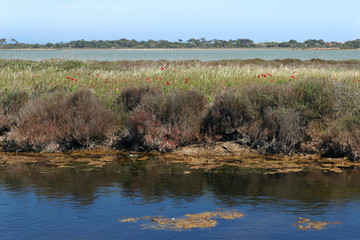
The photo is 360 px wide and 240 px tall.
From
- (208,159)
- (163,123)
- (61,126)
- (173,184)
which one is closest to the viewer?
(173,184)

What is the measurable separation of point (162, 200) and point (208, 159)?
351 cm

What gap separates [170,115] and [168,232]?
6288 mm

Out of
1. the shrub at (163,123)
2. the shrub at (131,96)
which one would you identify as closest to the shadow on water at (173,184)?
the shrub at (163,123)

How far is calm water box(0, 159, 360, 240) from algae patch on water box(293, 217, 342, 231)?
99mm

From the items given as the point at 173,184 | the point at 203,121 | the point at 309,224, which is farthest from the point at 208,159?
the point at 309,224

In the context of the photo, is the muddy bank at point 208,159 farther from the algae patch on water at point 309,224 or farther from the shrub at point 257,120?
the algae patch on water at point 309,224

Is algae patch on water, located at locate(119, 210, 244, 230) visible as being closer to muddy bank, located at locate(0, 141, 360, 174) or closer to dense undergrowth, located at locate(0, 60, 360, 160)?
muddy bank, located at locate(0, 141, 360, 174)

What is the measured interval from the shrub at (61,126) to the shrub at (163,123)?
787 millimetres

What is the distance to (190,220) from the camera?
22.6 ft

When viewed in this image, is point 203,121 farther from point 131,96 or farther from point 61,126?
point 61,126

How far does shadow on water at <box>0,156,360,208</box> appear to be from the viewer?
8.09m

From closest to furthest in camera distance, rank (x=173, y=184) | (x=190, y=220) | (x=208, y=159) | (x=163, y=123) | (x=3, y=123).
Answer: (x=190, y=220)
(x=173, y=184)
(x=208, y=159)
(x=163, y=123)
(x=3, y=123)

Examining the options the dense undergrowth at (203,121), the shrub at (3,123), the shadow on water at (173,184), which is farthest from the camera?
the shrub at (3,123)

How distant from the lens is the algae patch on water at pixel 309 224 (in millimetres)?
6617
